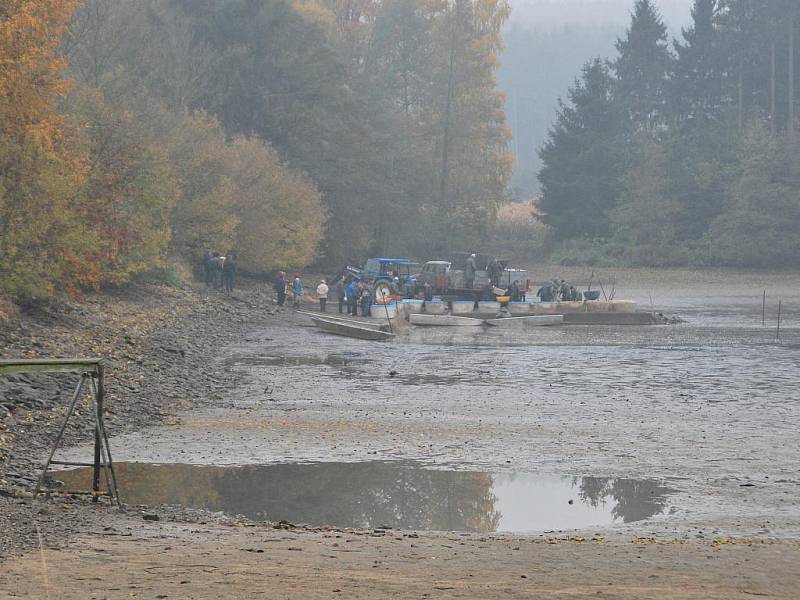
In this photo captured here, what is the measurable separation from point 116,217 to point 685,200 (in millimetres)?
64031

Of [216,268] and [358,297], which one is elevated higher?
[216,268]

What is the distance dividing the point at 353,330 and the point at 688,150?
62675mm

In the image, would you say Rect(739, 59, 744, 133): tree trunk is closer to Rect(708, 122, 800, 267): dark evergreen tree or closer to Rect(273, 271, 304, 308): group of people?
Rect(708, 122, 800, 267): dark evergreen tree

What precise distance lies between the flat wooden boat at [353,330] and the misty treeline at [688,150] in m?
50.1

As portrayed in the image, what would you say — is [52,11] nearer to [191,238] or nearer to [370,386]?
[370,386]

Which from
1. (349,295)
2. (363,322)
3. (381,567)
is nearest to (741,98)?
(349,295)

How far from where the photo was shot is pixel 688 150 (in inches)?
3789

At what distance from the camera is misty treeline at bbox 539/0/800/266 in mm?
88062

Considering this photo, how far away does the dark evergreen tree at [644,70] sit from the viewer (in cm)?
10369

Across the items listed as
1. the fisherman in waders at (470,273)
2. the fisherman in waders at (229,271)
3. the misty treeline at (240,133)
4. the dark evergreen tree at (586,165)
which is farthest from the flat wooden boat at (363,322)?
the dark evergreen tree at (586,165)

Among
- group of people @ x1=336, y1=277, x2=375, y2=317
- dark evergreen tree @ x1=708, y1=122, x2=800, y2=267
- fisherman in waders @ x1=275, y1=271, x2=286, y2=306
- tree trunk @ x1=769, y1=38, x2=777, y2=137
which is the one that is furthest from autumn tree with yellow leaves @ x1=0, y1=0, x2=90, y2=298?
tree trunk @ x1=769, y1=38, x2=777, y2=137

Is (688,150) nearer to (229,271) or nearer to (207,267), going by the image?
(229,271)

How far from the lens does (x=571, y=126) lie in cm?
9862

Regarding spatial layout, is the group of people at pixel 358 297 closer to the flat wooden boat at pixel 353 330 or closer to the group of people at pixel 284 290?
the group of people at pixel 284 290
